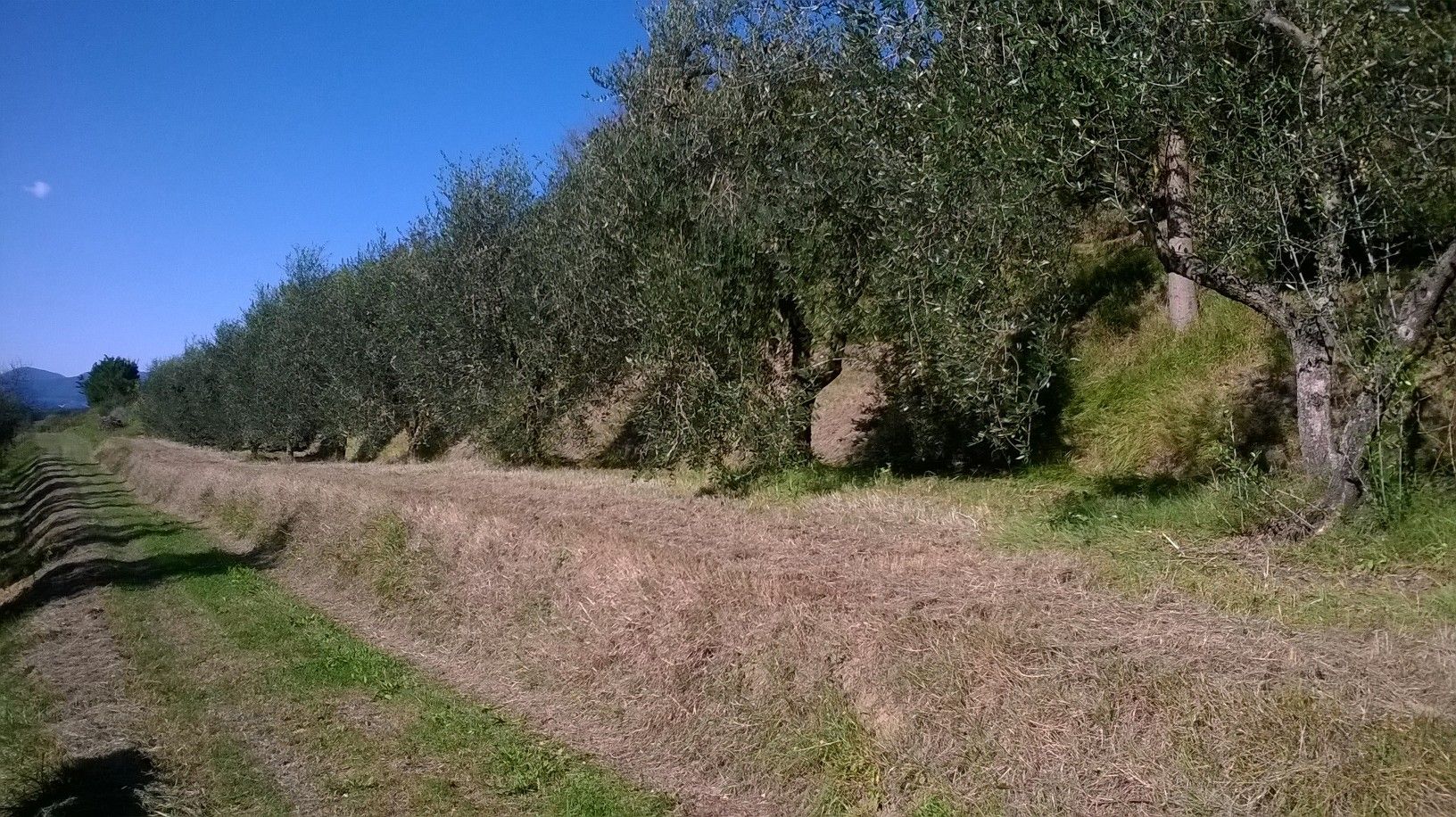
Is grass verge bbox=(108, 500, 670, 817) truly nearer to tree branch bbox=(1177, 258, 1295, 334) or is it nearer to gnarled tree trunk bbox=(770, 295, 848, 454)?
tree branch bbox=(1177, 258, 1295, 334)

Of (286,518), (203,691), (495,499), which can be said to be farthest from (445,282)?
(203,691)

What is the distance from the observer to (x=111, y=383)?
3701 inches

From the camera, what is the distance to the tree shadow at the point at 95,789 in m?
6.25

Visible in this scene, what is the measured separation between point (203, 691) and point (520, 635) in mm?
2789

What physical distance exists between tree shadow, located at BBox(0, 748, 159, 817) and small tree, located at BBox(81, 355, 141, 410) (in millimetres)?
96420

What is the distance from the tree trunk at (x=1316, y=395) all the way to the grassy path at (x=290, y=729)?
16.3 feet

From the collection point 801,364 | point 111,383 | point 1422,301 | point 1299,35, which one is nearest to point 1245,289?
point 1422,301

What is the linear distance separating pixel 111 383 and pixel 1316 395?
4246 inches

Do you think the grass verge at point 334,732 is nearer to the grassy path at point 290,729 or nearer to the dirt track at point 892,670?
the grassy path at point 290,729

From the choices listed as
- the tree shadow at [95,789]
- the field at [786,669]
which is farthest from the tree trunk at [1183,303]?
the tree shadow at [95,789]

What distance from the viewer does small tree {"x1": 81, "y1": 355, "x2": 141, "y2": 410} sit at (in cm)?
9194

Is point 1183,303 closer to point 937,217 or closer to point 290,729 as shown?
point 937,217

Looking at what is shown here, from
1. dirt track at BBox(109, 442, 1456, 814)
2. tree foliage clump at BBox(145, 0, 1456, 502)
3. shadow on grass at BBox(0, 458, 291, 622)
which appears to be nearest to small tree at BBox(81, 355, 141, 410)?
shadow on grass at BBox(0, 458, 291, 622)

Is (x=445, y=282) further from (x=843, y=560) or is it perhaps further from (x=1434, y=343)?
(x=1434, y=343)
